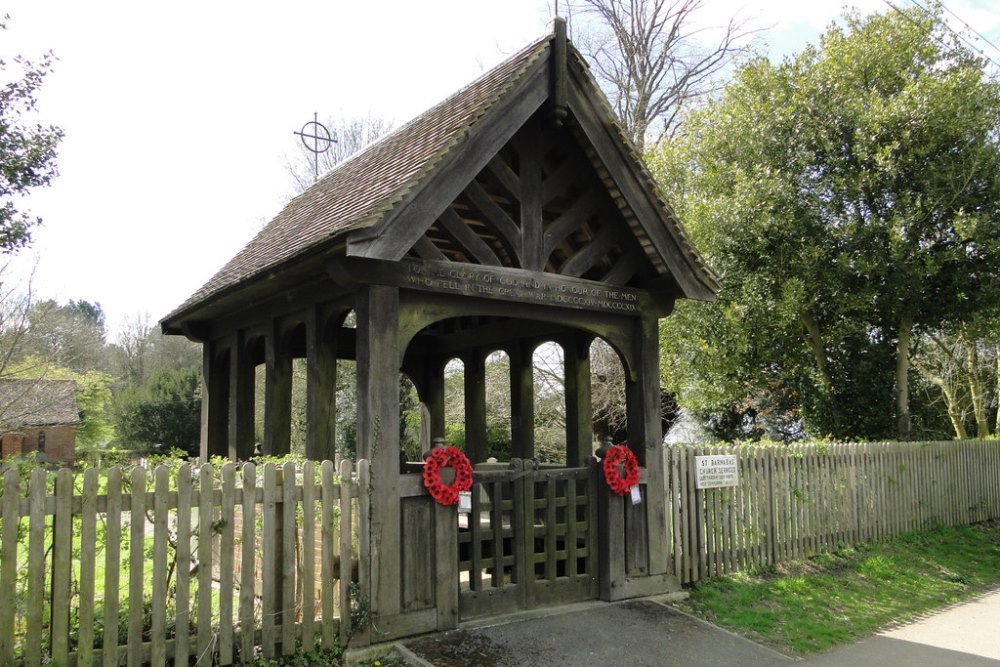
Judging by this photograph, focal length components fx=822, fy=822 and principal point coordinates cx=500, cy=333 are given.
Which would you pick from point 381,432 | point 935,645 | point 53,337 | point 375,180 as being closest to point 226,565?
point 381,432

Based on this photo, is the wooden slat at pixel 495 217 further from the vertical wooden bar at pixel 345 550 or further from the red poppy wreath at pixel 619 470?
the vertical wooden bar at pixel 345 550

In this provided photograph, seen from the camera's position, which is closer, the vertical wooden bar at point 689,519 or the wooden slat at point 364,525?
the wooden slat at point 364,525

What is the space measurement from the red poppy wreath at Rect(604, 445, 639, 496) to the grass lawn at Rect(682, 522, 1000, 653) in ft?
4.93

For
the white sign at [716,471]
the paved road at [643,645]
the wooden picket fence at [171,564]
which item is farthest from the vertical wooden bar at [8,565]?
the white sign at [716,471]

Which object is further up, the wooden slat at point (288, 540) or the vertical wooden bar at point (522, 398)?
the vertical wooden bar at point (522, 398)

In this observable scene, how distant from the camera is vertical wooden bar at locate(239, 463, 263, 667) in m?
6.16

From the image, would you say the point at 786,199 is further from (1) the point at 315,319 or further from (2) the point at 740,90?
(1) the point at 315,319

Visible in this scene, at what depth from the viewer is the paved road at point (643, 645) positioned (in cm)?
684

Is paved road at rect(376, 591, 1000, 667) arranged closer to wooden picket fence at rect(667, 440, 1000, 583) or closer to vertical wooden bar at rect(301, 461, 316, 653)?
vertical wooden bar at rect(301, 461, 316, 653)

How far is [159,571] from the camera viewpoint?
5.82 meters

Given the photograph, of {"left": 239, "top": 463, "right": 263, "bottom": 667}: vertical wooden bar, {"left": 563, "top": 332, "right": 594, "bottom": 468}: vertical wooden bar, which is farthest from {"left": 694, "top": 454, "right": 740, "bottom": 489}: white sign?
{"left": 239, "top": 463, "right": 263, "bottom": 667}: vertical wooden bar

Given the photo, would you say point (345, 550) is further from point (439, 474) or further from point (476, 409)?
point (476, 409)

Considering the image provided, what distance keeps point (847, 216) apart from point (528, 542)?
11.4 metres

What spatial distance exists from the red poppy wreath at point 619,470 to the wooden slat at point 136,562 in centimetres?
463
